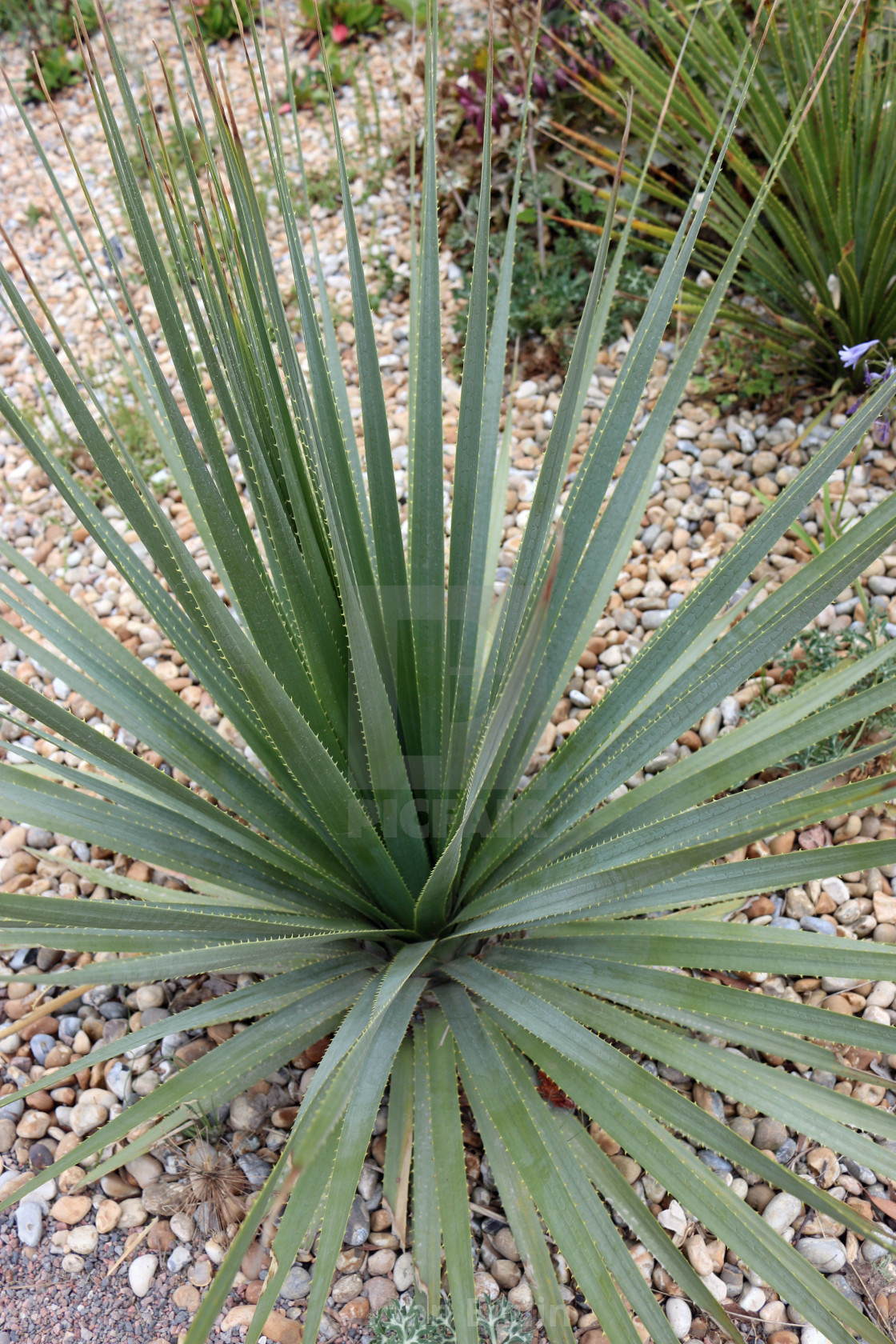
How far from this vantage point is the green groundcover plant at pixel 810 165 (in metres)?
2.38

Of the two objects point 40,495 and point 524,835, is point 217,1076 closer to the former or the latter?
point 524,835

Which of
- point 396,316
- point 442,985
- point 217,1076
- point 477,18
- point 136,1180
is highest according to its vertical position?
point 477,18

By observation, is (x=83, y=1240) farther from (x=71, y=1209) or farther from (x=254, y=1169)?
(x=254, y=1169)

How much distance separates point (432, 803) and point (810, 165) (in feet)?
6.37

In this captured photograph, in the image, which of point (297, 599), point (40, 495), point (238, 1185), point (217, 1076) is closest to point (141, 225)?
point (297, 599)

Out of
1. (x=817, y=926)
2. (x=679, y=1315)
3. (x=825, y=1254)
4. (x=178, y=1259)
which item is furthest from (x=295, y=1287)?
(x=817, y=926)

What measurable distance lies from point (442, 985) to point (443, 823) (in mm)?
268

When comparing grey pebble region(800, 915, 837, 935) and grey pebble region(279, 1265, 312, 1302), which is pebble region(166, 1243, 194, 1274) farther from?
grey pebble region(800, 915, 837, 935)

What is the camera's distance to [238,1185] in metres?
1.59

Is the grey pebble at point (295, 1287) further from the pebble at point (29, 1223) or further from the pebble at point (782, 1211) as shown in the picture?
the pebble at point (782, 1211)

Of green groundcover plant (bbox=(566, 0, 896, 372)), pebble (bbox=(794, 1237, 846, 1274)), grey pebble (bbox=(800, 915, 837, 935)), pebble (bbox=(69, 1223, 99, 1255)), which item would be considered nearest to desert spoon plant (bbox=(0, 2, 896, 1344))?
pebble (bbox=(69, 1223, 99, 1255))

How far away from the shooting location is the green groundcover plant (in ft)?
7.79

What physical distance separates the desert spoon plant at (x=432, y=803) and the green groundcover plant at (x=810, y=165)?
1138 mm

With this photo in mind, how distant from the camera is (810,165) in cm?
239
